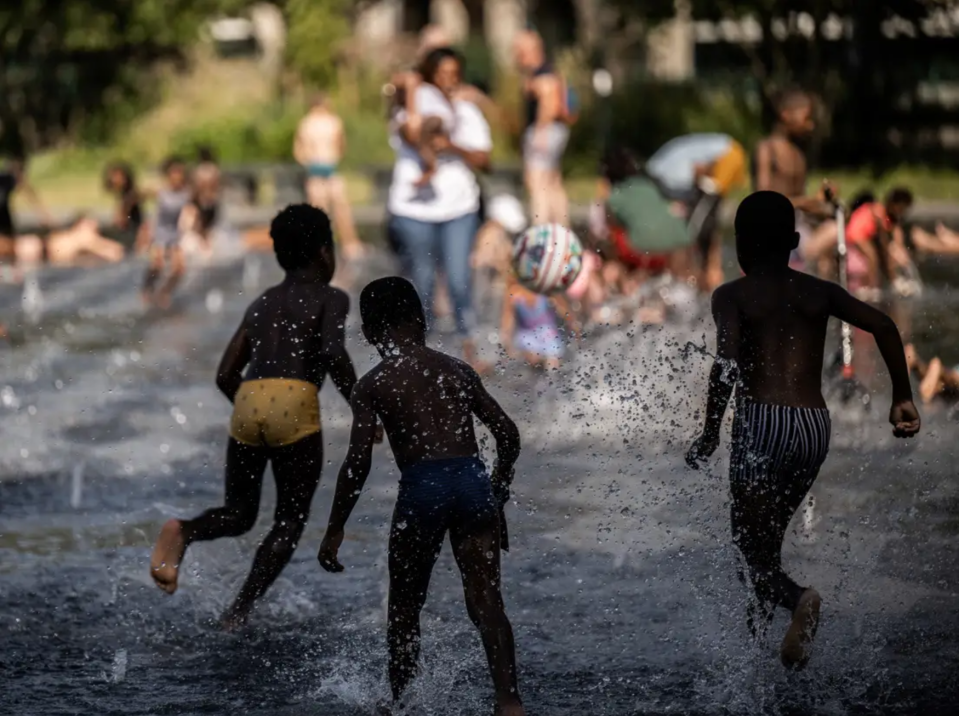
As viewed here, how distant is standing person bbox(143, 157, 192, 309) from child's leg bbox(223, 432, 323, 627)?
999 cm

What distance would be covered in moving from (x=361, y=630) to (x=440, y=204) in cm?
532

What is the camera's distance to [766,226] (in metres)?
5.59

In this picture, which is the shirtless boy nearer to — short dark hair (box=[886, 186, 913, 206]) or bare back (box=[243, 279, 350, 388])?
short dark hair (box=[886, 186, 913, 206])

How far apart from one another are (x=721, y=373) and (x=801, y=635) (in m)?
0.81

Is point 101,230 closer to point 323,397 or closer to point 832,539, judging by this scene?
point 323,397

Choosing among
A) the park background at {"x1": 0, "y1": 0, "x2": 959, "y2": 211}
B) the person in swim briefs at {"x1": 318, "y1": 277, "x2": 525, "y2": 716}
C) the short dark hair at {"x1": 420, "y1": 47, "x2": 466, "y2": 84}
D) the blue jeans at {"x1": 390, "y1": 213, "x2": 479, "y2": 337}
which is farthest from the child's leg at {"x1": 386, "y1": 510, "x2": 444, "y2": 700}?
the park background at {"x1": 0, "y1": 0, "x2": 959, "y2": 211}

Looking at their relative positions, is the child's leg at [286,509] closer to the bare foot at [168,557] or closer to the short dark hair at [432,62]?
the bare foot at [168,557]

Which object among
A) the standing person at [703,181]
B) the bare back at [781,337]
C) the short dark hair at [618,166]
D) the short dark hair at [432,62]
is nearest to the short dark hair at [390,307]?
the bare back at [781,337]

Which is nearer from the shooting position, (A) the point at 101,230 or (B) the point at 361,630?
(B) the point at 361,630

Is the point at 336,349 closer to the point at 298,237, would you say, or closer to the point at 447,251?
the point at 298,237

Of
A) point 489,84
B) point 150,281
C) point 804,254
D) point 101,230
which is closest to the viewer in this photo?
point 804,254

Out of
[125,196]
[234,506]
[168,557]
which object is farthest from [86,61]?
[168,557]

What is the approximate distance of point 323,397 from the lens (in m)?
10.7

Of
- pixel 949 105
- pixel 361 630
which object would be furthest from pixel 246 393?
pixel 949 105
